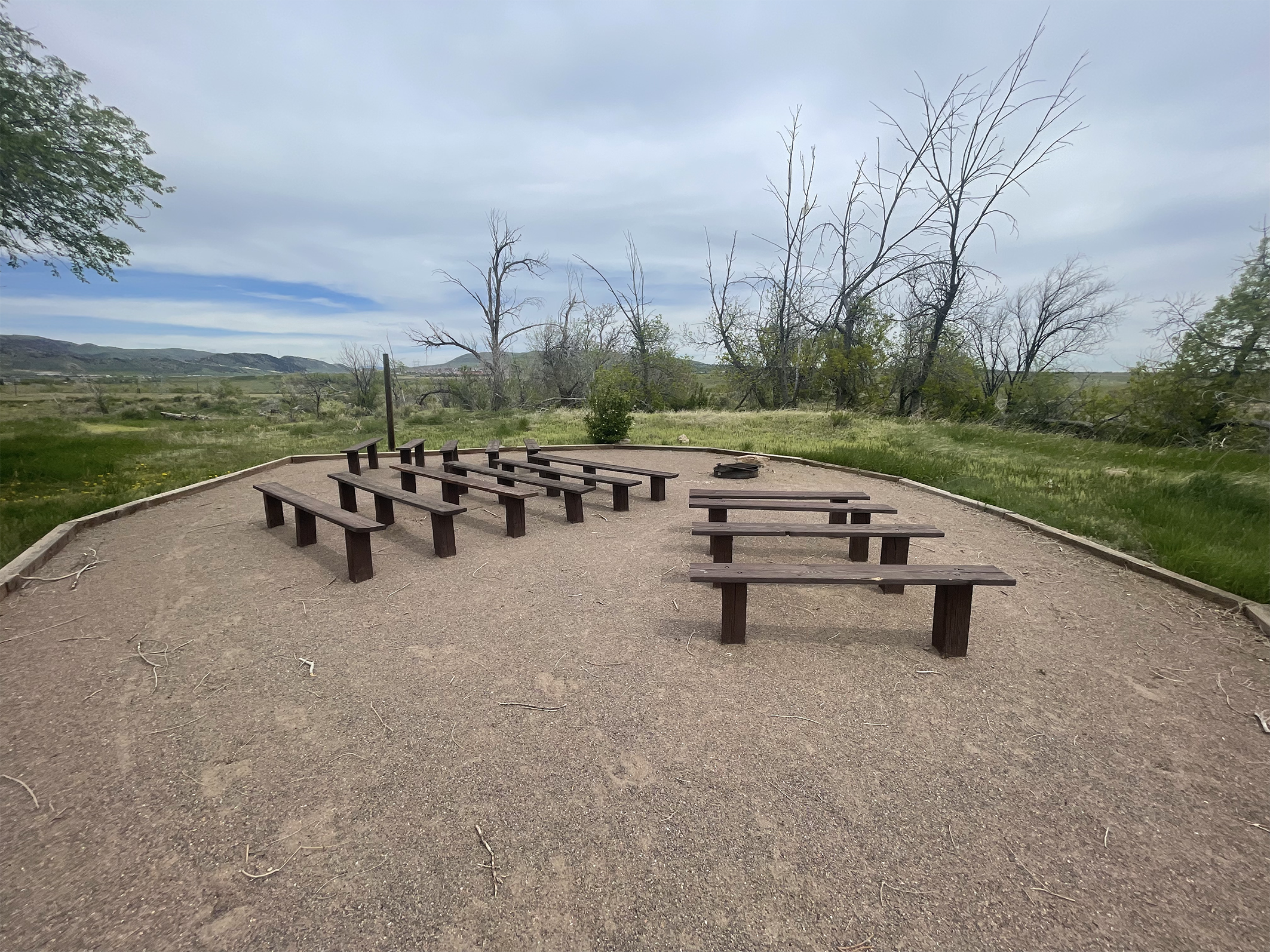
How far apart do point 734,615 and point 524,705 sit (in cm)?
123

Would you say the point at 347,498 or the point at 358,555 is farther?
the point at 347,498

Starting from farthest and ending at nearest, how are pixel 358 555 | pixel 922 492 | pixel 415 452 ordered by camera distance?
pixel 415 452, pixel 922 492, pixel 358 555

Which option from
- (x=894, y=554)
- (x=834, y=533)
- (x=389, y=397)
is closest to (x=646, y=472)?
(x=834, y=533)

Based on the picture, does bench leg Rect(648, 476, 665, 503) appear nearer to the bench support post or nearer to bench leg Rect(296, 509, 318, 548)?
the bench support post

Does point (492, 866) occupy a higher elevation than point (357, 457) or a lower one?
lower

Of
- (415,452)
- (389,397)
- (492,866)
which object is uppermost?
(389,397)

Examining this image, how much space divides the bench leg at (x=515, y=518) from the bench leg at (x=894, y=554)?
304 centimetres

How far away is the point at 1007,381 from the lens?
26891 millimetres

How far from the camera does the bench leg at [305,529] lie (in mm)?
4684

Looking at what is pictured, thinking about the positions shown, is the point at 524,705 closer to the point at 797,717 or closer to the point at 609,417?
the point at 797,717

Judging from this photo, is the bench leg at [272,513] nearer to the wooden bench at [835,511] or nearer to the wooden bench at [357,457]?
the wooden bench at [357,457]

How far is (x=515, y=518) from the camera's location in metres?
5.01

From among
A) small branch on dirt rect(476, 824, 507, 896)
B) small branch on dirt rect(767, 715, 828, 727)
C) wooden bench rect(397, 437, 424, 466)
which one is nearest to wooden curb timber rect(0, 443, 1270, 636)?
wooden bench rect(397, 437, 424, 466)

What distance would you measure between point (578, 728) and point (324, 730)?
3.60 ft
